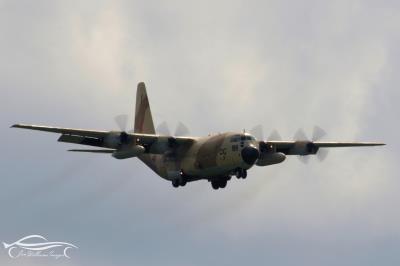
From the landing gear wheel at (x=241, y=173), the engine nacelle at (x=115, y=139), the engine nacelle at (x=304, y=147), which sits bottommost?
the landing gear wheel at (x=241, y=173)

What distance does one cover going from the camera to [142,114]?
88.8m

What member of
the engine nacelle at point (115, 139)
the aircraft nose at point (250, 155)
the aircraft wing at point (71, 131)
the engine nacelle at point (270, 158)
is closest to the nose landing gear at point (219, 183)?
the engine nacelle at point (270, 158)

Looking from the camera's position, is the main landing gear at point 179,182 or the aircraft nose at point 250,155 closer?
the aircraft nose at point 250,155

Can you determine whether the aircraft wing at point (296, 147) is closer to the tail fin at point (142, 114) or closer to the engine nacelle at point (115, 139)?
the tail fin at point (142, 114)

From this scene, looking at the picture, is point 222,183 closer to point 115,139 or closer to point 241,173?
point 241,173

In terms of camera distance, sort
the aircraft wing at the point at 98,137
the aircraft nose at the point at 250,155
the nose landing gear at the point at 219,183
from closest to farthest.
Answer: the aircraft nose at the point at 250,155 < the aircraft wing at the point at 98,137 < the nose landing gear at the point at 219,183

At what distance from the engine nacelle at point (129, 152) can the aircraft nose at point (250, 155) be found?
6969mm

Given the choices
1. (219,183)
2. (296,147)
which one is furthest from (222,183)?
(296,147)

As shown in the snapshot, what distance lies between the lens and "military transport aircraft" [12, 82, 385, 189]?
74938 millimetres

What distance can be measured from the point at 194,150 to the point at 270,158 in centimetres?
609

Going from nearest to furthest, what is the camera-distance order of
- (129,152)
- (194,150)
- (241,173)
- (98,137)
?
1. (129,152)
2. (241,173)
3. (98,137)
4. (194,150)

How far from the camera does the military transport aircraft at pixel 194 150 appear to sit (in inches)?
2950

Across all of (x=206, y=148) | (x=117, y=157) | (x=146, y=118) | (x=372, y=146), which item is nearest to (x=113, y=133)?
(x=117, y=157)

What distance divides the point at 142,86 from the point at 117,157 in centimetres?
1639
